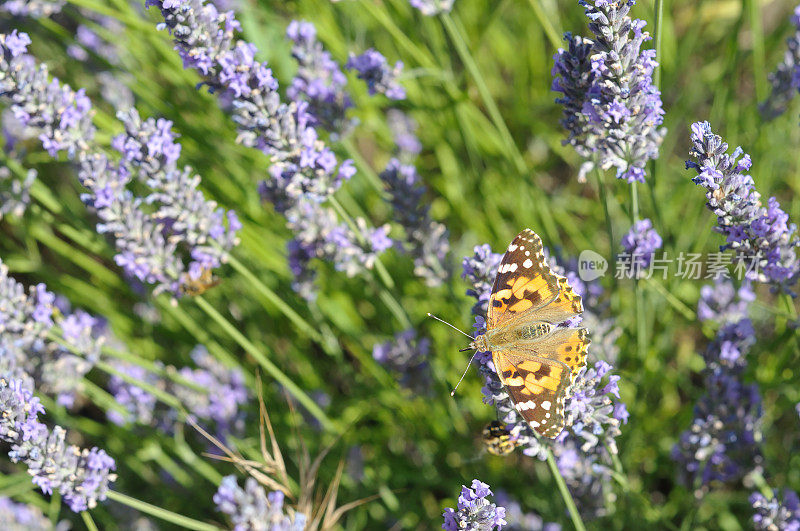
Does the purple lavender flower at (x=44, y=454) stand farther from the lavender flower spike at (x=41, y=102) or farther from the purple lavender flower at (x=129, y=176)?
the lavender flower spike at (x=41, y=102)

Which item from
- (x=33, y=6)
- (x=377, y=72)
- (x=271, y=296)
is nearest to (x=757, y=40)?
(x=377, y=72)

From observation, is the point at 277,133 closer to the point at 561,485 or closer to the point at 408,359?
the point at 408,359

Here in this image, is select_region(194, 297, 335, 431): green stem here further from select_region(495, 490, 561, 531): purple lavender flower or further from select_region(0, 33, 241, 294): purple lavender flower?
→ select_region(495, 490, 561, 531): purple lavender flower

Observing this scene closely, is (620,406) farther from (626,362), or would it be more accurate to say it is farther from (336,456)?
(336,456)

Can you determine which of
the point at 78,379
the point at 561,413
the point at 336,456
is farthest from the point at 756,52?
the point at 78,379

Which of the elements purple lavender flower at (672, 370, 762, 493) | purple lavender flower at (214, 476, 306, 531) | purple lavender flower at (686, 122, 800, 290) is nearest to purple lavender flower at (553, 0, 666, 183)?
purple lavender flower at (686, 122, 800, 290)

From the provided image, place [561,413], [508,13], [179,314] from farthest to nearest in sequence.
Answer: [508,13]
[179,314]
[561,413]
